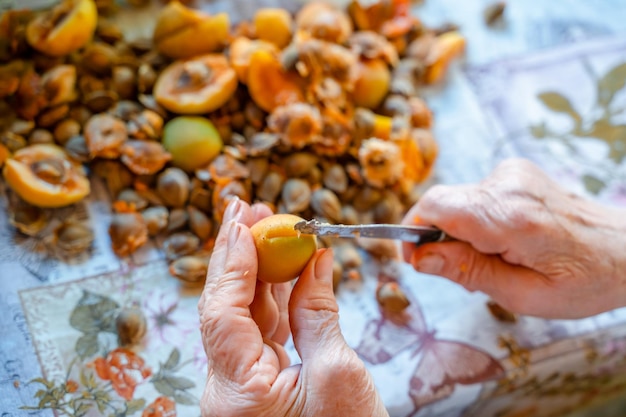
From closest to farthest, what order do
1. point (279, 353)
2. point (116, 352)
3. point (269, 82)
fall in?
point (279, 353), point (116, 352), point (269, 82)

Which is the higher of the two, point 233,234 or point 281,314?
point 233,234

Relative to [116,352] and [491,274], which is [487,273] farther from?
[116,352]

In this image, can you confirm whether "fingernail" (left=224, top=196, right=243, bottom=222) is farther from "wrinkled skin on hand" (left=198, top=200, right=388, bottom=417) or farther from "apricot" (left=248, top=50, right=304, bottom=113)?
"apricot" (left=248, top=50, right=304, bottom=113)

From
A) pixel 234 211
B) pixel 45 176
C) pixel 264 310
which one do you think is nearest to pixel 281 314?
pixel 264 310

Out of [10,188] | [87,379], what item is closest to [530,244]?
[87,379]

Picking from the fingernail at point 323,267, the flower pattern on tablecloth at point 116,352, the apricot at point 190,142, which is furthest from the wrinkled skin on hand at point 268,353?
the apricot at point 190,142

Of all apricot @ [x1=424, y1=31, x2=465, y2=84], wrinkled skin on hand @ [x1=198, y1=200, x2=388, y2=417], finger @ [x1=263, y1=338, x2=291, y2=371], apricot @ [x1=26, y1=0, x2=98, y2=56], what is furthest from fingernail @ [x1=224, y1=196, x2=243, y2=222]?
apricot @ [x1=424, y1=31, x2=465, y2=84]
